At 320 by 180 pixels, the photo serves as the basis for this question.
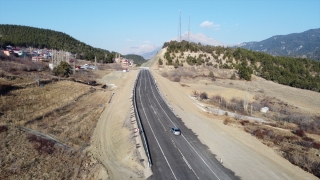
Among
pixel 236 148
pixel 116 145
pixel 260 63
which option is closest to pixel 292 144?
pixel 236 148

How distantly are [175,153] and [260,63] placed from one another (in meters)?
127

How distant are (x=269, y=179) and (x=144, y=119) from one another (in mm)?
22154

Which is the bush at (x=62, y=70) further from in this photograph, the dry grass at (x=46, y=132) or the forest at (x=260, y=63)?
the forest at (x=260, y=63)

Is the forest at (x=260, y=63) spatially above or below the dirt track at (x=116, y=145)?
above

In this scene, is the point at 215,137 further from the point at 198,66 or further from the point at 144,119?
the point at 198,66

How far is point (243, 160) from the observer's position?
2991cm

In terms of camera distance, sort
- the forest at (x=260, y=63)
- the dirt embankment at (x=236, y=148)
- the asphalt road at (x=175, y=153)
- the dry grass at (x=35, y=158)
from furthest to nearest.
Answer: the forest at (x=260, y=63) < the dirt embankment at (x=236, y=148) < the asphalt road at (x=175, y=153) < the dry grass at (x=35, y=158)

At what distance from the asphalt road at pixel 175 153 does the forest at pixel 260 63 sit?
278ft

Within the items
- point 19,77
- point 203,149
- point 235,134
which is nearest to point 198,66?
point 19,77

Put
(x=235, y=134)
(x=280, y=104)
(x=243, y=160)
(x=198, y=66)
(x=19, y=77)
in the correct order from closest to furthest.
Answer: (x=243, y=160)
(x=235, y=134)
(x=19, y=77)
(x=280, y=104)
(x=198, y=66)

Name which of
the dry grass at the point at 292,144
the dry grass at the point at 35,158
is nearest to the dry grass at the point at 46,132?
the dry grass at the point at 35,158

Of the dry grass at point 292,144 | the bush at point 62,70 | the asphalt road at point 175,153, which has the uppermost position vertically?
the bush at point 62,70

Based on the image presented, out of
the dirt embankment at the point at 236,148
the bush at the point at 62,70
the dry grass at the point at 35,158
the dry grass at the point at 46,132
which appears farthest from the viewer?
the bush at the point at 62,70

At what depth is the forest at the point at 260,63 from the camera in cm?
12800
